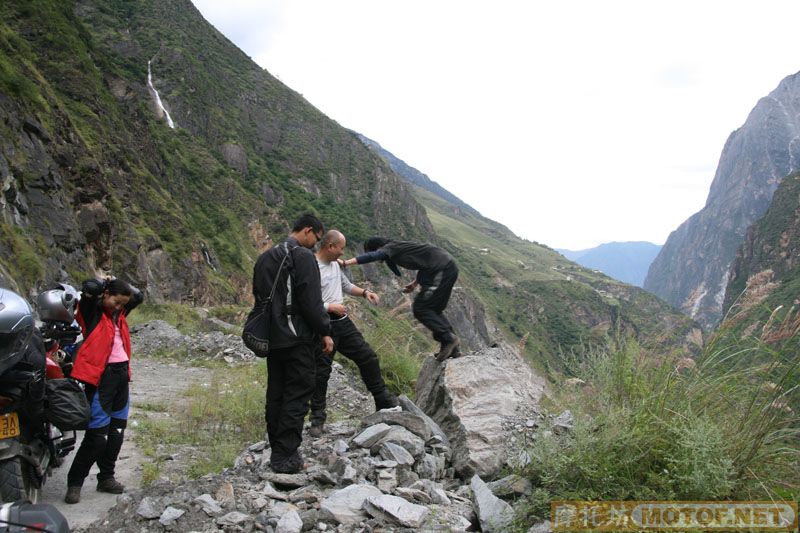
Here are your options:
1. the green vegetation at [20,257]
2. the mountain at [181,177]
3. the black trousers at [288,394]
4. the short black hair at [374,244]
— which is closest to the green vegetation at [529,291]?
the mountain at [181,177]

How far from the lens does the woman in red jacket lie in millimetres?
4266

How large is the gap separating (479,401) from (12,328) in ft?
12.5

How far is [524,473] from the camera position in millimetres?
3953

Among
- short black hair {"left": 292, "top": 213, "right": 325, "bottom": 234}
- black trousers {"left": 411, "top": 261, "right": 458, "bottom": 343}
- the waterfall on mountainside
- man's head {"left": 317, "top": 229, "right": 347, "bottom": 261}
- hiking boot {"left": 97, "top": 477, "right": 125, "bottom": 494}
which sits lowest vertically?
hiking boot {"left": 97, "top": 477, "right": 125, "bottom": 494}

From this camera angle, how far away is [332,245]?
527cm

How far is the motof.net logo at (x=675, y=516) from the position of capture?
2.76 m

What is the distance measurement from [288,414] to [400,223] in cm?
9854

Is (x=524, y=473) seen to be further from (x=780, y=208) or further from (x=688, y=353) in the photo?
(x=780, y=208)

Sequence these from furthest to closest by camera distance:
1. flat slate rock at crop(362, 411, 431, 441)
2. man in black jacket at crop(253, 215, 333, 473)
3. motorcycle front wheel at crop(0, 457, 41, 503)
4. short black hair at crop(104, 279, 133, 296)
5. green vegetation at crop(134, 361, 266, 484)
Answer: green vegetation at crop(134, 361, 266, 484) → flat slate rock at crop(362, 411, 431, 441) → short black hair at crop(104, 279, 133, 296) → man in black jacket at crop(253, 215, 333, 473) → motorcycle front wheel at crop(0, 457, 41, 503)

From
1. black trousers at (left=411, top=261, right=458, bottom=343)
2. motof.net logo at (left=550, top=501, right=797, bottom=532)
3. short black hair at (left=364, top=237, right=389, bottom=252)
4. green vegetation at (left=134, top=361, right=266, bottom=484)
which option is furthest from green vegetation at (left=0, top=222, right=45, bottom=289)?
motof.net logo at (left=550, top=501, right=797, bottom=532)

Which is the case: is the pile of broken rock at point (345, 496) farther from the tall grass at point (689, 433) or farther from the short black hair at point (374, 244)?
the short black hair at point (374, 244)

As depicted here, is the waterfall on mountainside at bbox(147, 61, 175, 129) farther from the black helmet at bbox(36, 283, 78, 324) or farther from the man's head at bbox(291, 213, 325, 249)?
the man's head at bbox(291, 213, 325, 249)

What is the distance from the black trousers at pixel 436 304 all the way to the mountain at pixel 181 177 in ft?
4.00

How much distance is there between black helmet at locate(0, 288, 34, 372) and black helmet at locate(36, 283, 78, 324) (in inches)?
44.6
